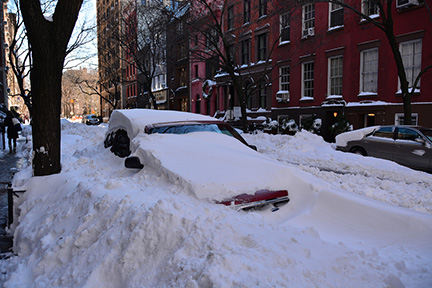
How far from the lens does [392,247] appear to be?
316 centimetres

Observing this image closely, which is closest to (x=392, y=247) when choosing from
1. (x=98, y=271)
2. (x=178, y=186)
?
(x=178, y=186)

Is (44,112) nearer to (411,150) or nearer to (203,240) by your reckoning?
(203,240)

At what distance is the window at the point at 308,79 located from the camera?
23156 mm

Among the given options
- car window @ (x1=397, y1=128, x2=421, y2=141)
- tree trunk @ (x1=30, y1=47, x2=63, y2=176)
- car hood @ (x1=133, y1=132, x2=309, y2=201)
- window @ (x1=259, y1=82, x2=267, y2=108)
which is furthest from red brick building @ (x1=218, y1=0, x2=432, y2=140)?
car hood @ (x1=133, y1=132, x2=309, y2=201)

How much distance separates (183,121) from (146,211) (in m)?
2.96

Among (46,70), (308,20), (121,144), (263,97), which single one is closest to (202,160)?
(121,144)

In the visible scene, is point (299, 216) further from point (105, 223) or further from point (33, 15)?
point (33, 15)

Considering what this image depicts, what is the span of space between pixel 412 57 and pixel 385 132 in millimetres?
7740

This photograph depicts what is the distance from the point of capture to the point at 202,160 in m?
4.32

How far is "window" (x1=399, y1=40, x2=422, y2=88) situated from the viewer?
55.0 feet

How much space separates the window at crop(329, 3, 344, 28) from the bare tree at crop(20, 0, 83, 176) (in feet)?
59.9

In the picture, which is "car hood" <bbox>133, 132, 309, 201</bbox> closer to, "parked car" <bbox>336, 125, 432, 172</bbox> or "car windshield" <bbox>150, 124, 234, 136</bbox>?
"car windshield" <bbox>150, 124, 234, 136</bbox>

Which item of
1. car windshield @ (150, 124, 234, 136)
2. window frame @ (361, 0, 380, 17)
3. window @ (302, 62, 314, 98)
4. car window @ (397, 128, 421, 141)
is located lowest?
car window @ (397, 128, 421, 141)

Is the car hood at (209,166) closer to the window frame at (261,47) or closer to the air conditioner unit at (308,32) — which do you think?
the air conditioner unit at (308,32)
